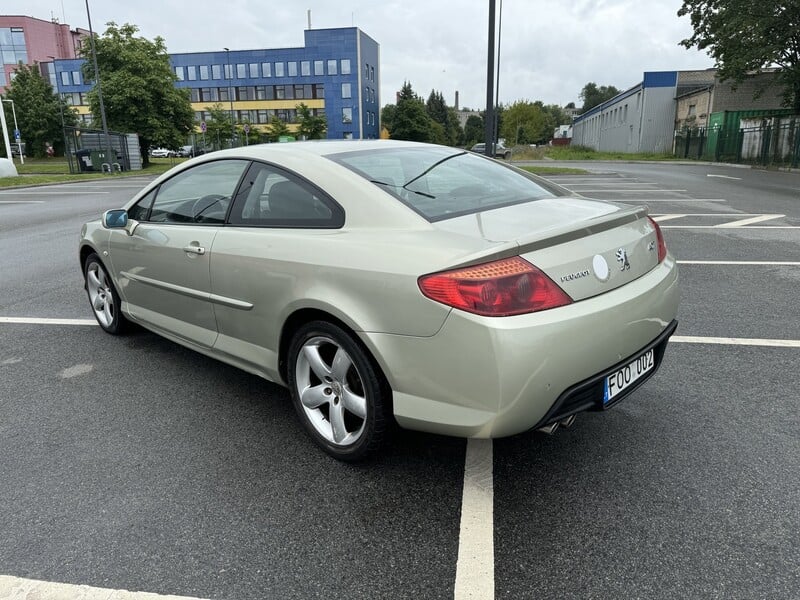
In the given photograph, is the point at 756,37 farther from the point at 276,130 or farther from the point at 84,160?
the point at 276,130

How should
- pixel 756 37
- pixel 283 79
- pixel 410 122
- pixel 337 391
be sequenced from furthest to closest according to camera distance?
pixel 410 122 → pixel 283 79 → pixel 756 37 → pixel 337 391

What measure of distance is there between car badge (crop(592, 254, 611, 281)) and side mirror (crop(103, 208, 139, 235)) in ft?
10.0

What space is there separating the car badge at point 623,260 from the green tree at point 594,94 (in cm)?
16950

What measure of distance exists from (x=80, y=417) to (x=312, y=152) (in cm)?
198

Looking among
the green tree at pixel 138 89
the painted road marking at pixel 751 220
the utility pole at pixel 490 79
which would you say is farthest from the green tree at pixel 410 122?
the painted road marking at pixel 751 220

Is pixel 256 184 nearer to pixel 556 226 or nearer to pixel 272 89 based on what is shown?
pixel 556 226

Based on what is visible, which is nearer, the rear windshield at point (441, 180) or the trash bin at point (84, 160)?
the rear windshield at point (441, 180)

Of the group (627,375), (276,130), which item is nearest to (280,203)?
(627,375)

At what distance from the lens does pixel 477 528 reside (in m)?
2.42

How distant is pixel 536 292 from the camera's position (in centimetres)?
234

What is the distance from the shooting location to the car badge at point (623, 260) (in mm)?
2686

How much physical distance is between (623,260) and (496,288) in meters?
0.77

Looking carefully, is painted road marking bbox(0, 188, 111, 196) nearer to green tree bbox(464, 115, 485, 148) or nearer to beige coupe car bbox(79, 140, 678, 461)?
beige coupe car bbox(79, 140, 678, 461)

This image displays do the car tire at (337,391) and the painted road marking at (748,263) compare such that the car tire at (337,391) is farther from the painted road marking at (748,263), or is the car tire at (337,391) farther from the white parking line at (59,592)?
the painted road marking at (748,263)
